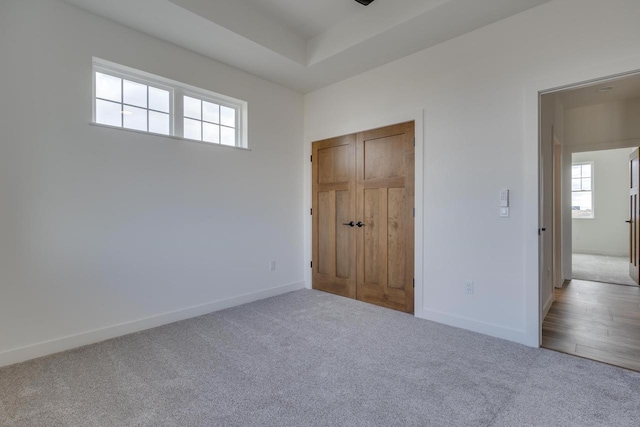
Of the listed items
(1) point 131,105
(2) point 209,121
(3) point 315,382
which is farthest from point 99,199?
(3) point 315,382

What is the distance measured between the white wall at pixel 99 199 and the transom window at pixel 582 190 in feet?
27.3

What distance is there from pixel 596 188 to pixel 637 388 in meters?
7.61

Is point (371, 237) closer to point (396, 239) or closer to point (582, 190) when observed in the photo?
point (396, 239)

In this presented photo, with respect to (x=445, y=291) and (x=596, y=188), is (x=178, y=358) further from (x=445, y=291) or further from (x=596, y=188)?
(x=596, y=188)

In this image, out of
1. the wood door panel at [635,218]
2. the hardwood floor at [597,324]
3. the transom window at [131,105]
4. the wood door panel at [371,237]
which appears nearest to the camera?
the hardwood floor at [597,324]

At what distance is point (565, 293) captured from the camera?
4.16m

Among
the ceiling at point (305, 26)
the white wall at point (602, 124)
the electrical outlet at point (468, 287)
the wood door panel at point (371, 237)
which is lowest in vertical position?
the electrical outlet at point (468, 287)

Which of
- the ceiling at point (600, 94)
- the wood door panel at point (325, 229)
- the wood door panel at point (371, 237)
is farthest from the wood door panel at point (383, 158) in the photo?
the ceiling at point (600, 94)

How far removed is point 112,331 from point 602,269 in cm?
755

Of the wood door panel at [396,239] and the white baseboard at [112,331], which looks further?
the wood door panel at [396,239]

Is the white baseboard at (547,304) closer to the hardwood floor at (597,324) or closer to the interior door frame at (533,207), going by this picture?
the hardwood floor at (597,324)

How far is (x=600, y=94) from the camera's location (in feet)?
12.7

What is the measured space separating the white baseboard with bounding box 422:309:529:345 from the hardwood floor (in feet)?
0.66

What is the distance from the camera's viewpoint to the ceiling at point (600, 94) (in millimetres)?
3537
